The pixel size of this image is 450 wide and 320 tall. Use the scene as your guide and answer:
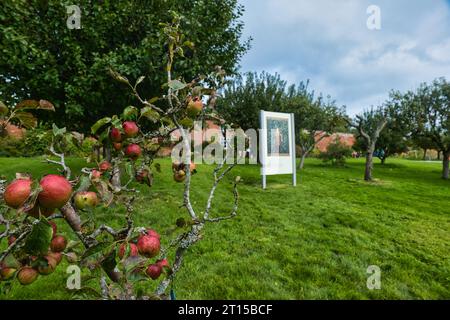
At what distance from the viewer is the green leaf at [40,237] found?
0.58 metres

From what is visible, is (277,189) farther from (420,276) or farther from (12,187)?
(12,187)

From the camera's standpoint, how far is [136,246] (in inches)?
37.4

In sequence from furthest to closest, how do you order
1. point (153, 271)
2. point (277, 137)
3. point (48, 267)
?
point (277, 137) < point (153, 271) < point (48, 267)

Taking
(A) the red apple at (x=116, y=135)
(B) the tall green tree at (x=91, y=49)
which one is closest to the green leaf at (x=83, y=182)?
(A) the red apple at (x=116, y=135)

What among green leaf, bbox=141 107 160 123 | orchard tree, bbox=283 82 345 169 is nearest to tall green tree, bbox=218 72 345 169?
orchard tree, bbox=283 82 345 169

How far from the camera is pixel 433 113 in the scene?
1304 cm

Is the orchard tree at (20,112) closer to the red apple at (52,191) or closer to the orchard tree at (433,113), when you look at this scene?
the red apple at (52,191)

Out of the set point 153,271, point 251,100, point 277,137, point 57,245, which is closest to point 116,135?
point 57,245

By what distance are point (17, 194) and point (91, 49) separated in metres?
5.93

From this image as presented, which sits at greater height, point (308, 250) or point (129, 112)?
point (129, 112)

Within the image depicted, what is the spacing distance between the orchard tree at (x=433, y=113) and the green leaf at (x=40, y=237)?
1571cm

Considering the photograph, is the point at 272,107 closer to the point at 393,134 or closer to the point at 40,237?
the point at 393,134

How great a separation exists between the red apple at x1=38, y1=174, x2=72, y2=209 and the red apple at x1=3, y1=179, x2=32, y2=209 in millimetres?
29
